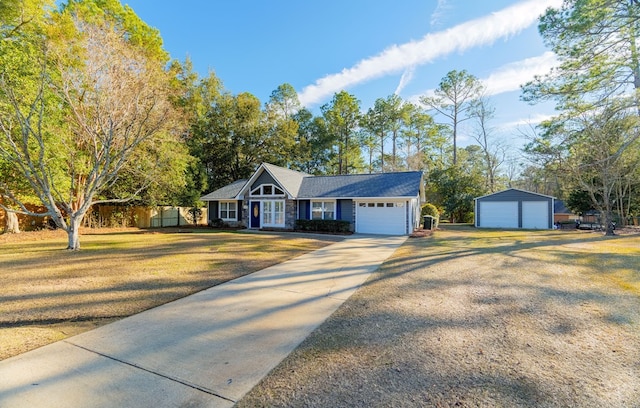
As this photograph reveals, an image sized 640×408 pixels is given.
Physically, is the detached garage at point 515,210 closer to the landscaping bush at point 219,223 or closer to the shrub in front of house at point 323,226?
the shrub in front of house at point 323,226

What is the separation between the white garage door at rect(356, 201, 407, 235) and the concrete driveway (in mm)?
12426

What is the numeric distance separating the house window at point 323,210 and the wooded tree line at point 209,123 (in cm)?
977

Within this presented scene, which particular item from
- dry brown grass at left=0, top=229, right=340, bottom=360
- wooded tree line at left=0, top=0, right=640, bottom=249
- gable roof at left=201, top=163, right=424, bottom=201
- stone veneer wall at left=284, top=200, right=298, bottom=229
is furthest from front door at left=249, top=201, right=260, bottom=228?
dry brown grass at left=0, top=229, right=340, bottom=360

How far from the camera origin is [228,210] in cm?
2252

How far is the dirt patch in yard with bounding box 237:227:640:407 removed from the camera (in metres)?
2.62

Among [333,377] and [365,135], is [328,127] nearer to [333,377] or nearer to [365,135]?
[365,135]

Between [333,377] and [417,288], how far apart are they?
3.73 m

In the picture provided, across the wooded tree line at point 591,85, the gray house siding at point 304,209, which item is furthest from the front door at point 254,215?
the wooded tree line at point 591,85

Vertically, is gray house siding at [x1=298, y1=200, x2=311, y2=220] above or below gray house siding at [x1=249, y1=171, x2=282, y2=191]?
below

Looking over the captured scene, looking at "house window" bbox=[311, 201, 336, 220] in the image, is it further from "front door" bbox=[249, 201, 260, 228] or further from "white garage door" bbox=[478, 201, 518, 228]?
"white garage door" bbox=[478, 201, 518, 228]

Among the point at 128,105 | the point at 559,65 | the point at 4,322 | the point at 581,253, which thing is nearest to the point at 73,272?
the point at 4,322

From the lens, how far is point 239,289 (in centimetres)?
598

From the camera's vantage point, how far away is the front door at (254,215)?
20828 millimetres

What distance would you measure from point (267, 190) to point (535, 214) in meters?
20.8
